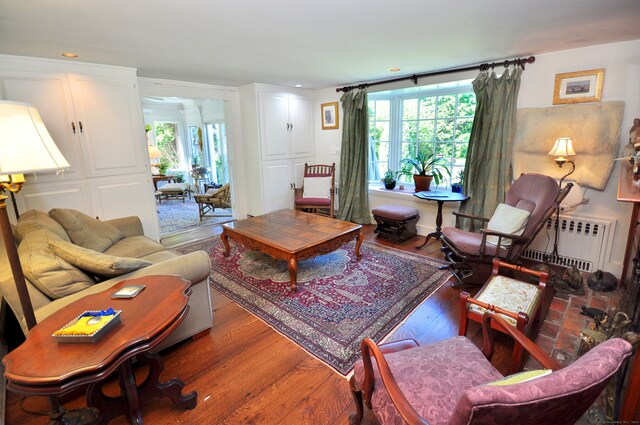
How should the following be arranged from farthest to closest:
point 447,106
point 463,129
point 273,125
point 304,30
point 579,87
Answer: point 273,125 → point 447,106 → point 463,129 → point 579,87 → point 304,30

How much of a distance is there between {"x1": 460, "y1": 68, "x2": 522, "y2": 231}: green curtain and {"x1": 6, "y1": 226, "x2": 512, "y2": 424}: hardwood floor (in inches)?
66.2

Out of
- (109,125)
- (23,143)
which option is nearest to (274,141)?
(109,125)

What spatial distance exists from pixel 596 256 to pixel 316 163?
4049mm

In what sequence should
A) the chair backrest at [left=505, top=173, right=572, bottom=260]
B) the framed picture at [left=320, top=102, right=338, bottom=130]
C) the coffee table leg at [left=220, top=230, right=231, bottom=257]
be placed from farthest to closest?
1. the framed picture at [left=320, top=102, right=338, bottom=130]
2. the coffee table leg at [left=220, top=230, right=231, bottom=257]
3. the chair backrest at [left=505, top=173, right=572, bottom=260]

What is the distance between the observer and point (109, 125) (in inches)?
137

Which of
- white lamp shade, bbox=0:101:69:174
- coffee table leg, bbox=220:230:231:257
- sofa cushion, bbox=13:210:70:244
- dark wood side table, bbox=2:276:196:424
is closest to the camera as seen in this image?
dark wood side table, bbox=2:276:196:424

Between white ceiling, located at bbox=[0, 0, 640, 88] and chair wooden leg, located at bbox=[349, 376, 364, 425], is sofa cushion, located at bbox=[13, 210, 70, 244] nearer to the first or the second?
white ceiling, located at bbox=[0, 0, 640, 88]

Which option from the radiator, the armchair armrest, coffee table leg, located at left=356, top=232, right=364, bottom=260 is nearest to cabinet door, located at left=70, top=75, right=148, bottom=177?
coffee table leg, located at left=356, top=232, right=364, bottom=260

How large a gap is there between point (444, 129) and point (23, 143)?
4.33m

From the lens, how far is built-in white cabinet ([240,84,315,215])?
15.8 feet

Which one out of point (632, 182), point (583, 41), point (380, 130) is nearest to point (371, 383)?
point (632, 182)

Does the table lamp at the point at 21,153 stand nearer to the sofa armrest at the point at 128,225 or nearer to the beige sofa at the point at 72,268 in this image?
the beige sofa at the point at 72,268

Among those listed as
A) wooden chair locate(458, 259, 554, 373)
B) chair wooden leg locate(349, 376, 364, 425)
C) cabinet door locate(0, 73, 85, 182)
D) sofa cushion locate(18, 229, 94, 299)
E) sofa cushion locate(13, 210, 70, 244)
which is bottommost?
chair wooden leg locate(349, 376, 364, 425)

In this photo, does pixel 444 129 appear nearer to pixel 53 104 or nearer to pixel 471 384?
pixel 471 384
